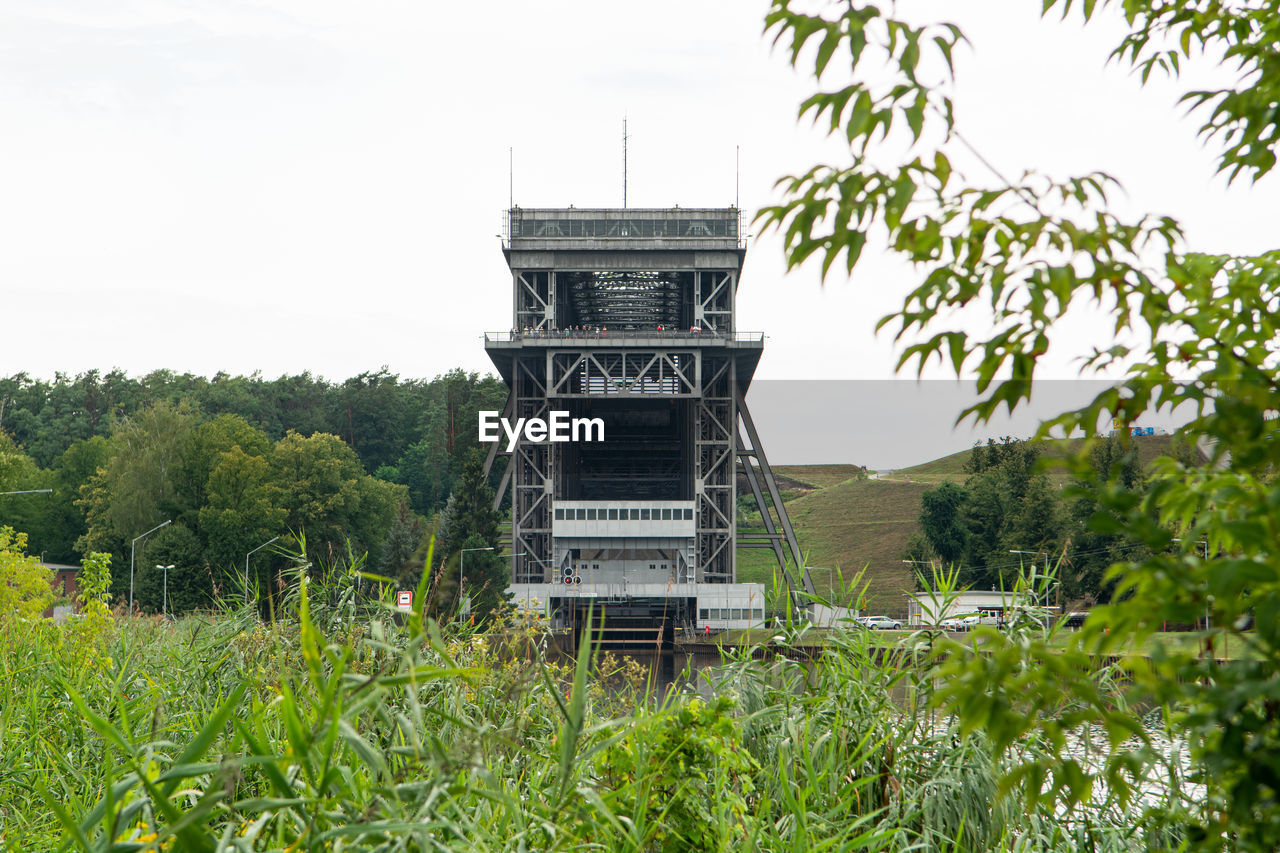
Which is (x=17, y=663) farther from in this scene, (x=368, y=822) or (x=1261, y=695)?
(x=1261, y=695)

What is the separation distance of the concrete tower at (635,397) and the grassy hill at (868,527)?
33.7 feet

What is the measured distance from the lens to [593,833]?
126 inches

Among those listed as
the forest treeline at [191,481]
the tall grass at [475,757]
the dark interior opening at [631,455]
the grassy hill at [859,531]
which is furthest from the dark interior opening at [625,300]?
the tall grass at [475,757]

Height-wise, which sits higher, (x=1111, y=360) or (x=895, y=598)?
(x=1111, y=360)

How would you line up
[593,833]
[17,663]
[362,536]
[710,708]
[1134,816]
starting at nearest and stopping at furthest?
[593,833]
[710,708]
[1134,816]
[17,663]
[362,536]

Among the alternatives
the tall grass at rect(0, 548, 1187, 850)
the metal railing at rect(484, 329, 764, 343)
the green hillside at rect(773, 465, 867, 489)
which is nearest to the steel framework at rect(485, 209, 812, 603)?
the metal railing at rect(484, 329, 764, 343)

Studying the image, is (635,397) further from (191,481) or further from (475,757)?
(475,757)

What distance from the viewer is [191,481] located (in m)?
51.1

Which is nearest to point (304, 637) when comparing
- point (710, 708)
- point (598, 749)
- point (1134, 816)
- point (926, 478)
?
point (598, 749)

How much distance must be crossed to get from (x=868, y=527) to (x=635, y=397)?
36.6m

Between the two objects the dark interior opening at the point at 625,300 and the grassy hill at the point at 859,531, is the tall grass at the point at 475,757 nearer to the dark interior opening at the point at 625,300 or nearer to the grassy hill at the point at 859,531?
the dark interior opening at the point at 625,300

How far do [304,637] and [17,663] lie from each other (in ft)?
18.7

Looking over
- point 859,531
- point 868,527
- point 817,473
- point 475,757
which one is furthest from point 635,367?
point 817,473

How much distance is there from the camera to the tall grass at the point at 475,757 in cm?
226
